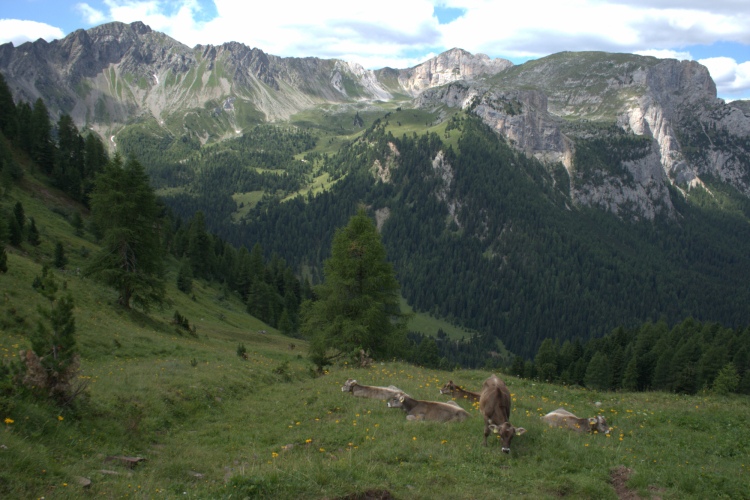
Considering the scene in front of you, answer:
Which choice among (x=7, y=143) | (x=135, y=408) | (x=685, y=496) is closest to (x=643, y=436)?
(x=685, y=496)

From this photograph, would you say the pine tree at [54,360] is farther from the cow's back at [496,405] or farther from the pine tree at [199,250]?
the pine tree at [199,250]

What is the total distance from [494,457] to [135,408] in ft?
40.2

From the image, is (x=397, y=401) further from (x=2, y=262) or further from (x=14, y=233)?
(x=14, y=233)

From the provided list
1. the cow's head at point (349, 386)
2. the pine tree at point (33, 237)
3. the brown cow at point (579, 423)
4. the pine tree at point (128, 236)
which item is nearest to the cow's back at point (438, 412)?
the brown cow at point (579, 423)

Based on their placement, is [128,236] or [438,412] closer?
[438,412]

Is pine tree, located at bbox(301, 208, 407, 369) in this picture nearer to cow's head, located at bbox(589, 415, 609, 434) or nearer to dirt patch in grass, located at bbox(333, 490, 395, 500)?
cow's head, located at bbox(589, 415, 609, 434)

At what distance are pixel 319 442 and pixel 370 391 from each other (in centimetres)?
524

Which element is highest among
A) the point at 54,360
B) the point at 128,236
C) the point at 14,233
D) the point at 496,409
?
the point at 128,236

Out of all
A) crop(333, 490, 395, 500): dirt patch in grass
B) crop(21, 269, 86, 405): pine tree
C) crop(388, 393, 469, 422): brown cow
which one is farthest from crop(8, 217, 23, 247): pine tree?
crop(333, 490, 395, 500): dirt patch in grass

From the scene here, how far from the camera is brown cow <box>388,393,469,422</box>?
1593cm

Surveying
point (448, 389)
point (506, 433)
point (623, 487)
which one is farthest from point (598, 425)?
point (448, 389)

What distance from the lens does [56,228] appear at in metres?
62.8

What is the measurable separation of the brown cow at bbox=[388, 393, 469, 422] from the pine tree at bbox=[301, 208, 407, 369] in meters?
14.9

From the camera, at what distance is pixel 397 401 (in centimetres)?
1689
